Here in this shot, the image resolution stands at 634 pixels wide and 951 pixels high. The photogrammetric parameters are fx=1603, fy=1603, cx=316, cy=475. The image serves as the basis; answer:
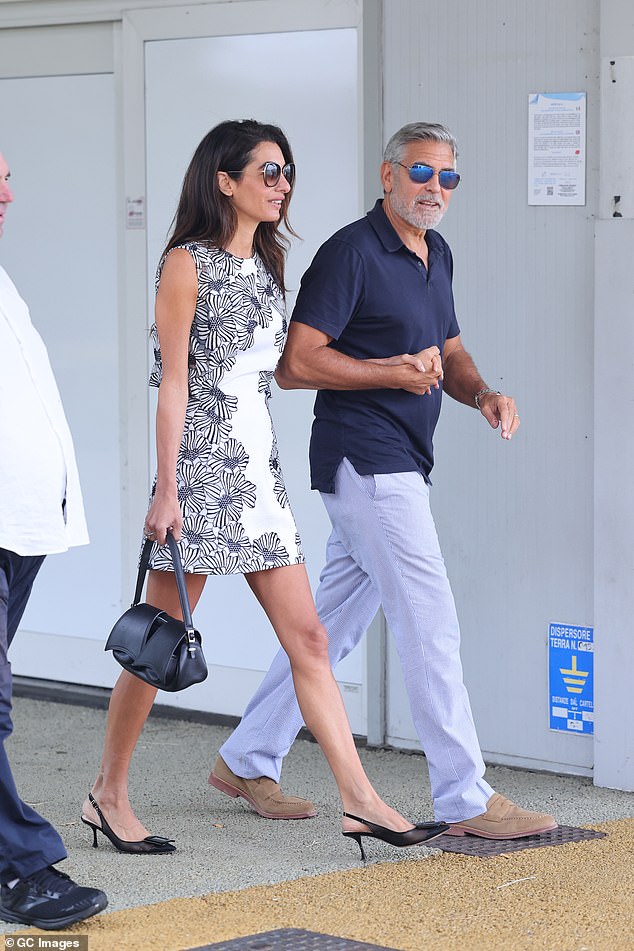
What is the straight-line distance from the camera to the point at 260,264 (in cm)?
450

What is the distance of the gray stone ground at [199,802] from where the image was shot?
14.2ft

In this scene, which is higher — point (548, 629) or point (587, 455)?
point (587, 455)

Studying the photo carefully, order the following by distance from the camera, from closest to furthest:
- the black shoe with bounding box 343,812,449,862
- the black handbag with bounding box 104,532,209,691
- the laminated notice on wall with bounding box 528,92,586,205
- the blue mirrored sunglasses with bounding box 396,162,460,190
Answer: the black handbag with bounding box 104,532,209,691, the black shoe with bounding box 343,812,449,862, the blue mirrored sunglasses with bounding box 396,162,460,190, the laminated notice on wall with bounding box 528,92,586,205

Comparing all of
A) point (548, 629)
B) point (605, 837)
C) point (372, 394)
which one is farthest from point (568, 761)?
point (372, 394)

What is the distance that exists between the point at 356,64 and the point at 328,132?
0.87 ft

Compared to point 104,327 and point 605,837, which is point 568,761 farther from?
point 104,327

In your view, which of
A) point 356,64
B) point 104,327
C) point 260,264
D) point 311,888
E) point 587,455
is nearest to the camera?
point 311,888

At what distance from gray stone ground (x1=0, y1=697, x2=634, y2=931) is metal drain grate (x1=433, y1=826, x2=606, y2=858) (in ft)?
0.28

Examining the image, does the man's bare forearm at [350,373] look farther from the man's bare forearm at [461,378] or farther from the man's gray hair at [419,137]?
the man's gray hair at [419,137]

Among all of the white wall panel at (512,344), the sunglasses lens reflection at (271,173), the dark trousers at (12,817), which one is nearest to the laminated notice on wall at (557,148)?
the white wall panel at (512,344)

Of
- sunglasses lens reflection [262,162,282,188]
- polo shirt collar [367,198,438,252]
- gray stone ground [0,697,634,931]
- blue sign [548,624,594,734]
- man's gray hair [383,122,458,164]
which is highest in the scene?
man's gray hair [383,122,458,164]

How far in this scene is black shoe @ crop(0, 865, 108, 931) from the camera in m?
3.73

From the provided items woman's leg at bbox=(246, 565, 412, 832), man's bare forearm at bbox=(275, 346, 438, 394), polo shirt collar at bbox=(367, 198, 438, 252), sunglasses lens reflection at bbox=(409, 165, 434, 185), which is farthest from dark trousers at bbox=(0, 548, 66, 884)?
sunglasses lens reflection at bbox=(409, 165, 434, 185)

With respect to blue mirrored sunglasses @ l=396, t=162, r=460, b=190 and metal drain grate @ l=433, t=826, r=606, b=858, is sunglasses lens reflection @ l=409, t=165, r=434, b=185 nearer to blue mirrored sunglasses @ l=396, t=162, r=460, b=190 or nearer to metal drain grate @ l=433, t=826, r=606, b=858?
blue mirrored sunglasses @ l=396, t=162, r=460, b=190
